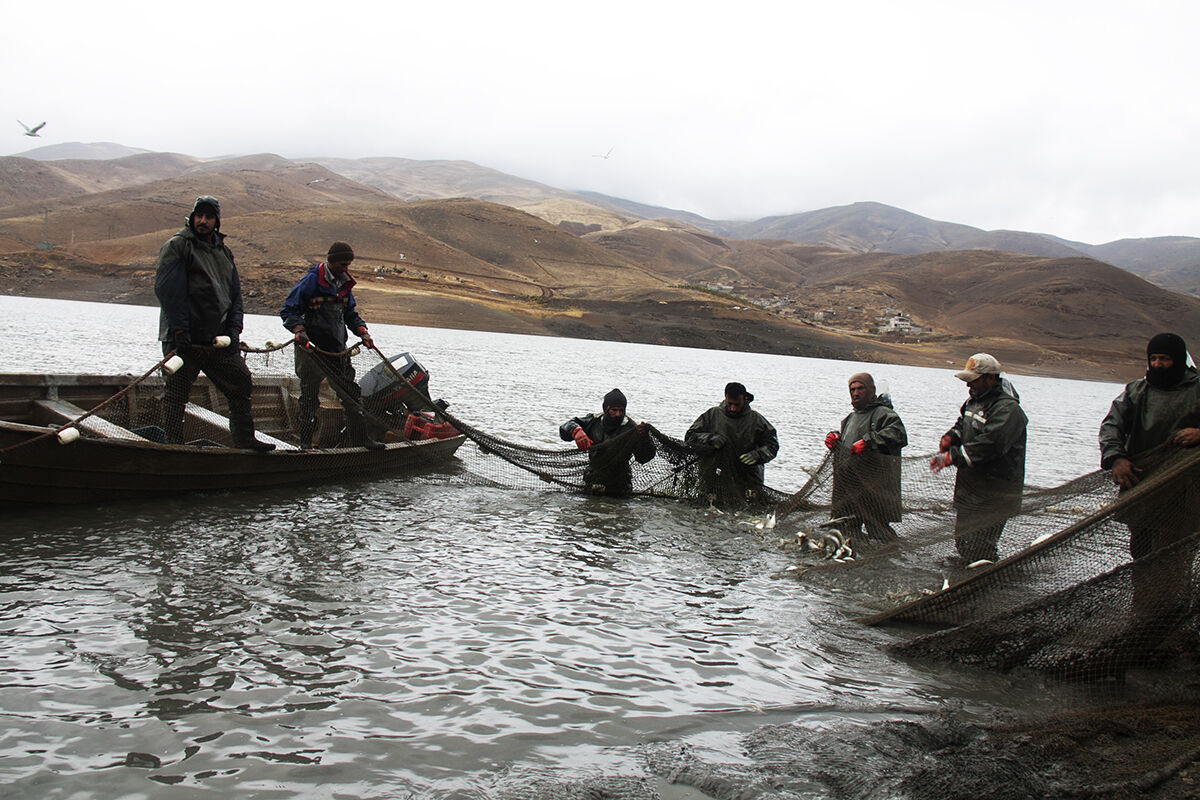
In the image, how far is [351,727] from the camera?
4.59 meters

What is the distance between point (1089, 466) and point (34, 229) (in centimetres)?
11937

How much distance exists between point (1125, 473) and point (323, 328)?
8635 millimetres

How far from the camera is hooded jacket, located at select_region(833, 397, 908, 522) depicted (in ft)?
28.4

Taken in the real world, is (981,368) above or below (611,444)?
above

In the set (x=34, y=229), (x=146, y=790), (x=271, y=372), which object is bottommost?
(x=146, y=790)

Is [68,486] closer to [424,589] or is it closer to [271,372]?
[424,589]

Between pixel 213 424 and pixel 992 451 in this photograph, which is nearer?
pixel 992 451

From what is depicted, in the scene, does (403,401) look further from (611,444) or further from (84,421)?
(84,421)

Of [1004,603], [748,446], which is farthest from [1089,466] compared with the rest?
[1004,603]

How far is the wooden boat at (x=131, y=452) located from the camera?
25.7 ft

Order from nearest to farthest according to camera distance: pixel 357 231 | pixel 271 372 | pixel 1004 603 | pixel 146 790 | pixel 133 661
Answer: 1. pixel 146 790
2. pixel 133 661
3. pixel 1004 603
4. pixel 271 372
5. pixel 357 231

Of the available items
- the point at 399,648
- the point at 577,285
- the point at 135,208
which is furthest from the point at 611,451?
the point at 135,208

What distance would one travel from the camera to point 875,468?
8.68 meters

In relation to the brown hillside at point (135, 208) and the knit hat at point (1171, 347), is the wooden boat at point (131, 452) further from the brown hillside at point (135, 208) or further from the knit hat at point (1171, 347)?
the brown hillside at point (135, 208)
